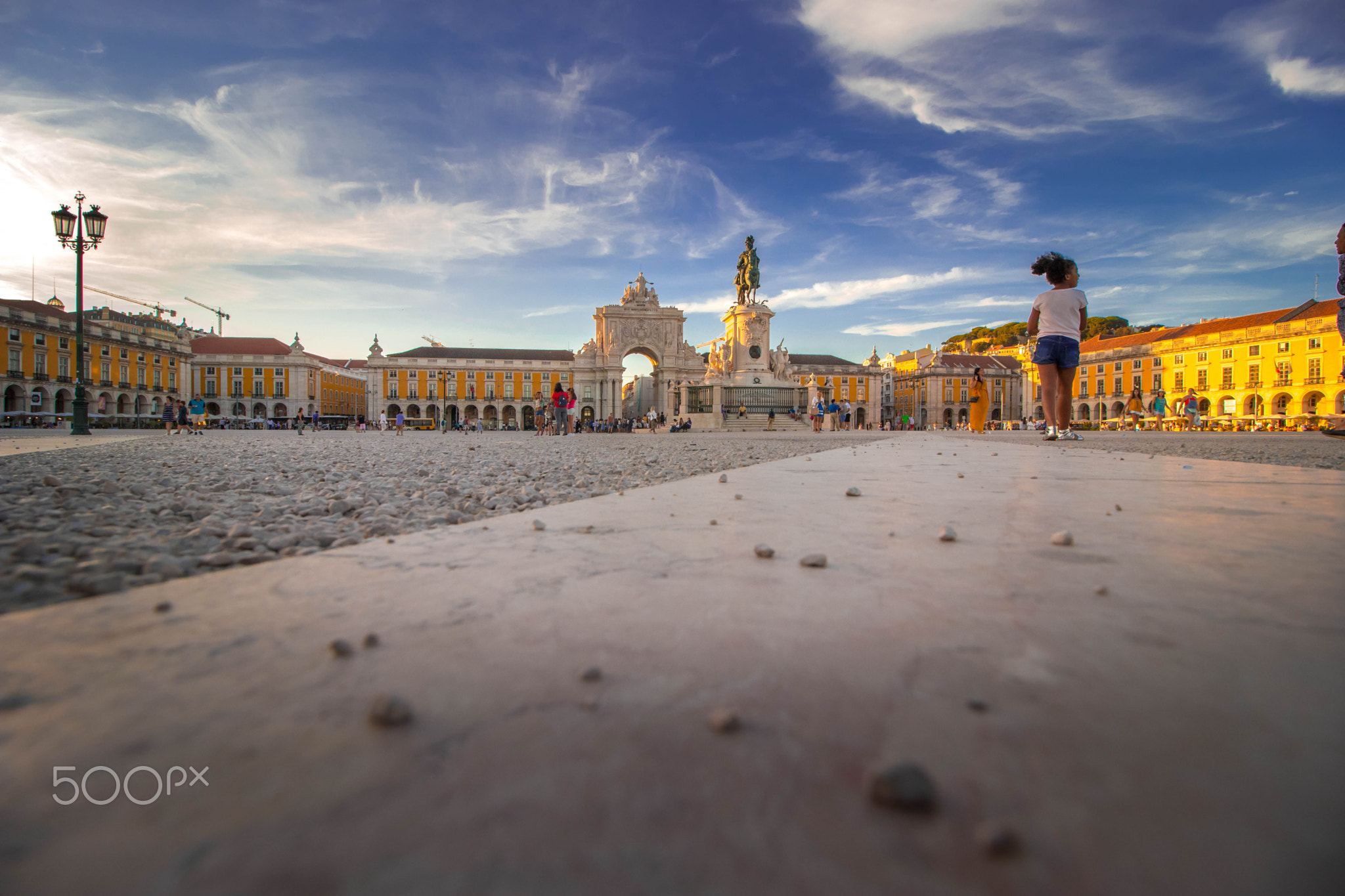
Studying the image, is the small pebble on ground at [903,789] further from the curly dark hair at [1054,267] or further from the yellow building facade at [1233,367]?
the yellow building facade at [1233,367]

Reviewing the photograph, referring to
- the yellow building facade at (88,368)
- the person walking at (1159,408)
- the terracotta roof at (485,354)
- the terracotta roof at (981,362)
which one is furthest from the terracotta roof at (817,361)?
the yellow building facade at (88,368)

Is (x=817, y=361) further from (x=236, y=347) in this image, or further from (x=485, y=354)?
(x=236, y=347)

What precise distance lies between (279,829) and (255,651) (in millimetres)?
364

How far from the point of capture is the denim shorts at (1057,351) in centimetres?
576

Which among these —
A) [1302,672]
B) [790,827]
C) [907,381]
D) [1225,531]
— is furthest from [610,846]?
[907,381]

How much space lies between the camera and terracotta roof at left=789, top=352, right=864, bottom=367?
211 feet

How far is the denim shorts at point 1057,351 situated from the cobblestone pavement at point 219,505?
3082 mm

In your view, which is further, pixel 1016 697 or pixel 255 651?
pixel 255 651

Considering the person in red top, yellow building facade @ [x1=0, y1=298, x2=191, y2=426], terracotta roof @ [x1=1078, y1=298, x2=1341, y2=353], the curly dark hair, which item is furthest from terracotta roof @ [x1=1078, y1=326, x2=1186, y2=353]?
yellow building facade @ [x1=0, y1=298, x2=191, y2=426]

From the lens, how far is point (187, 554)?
134 centimetres

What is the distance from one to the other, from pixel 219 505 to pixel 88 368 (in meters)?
52.5

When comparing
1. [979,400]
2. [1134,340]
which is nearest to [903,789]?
[979,400]

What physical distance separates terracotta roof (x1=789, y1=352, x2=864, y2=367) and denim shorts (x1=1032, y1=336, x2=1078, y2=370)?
58.5 meters

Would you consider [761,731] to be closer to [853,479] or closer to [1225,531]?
[1225,531]
